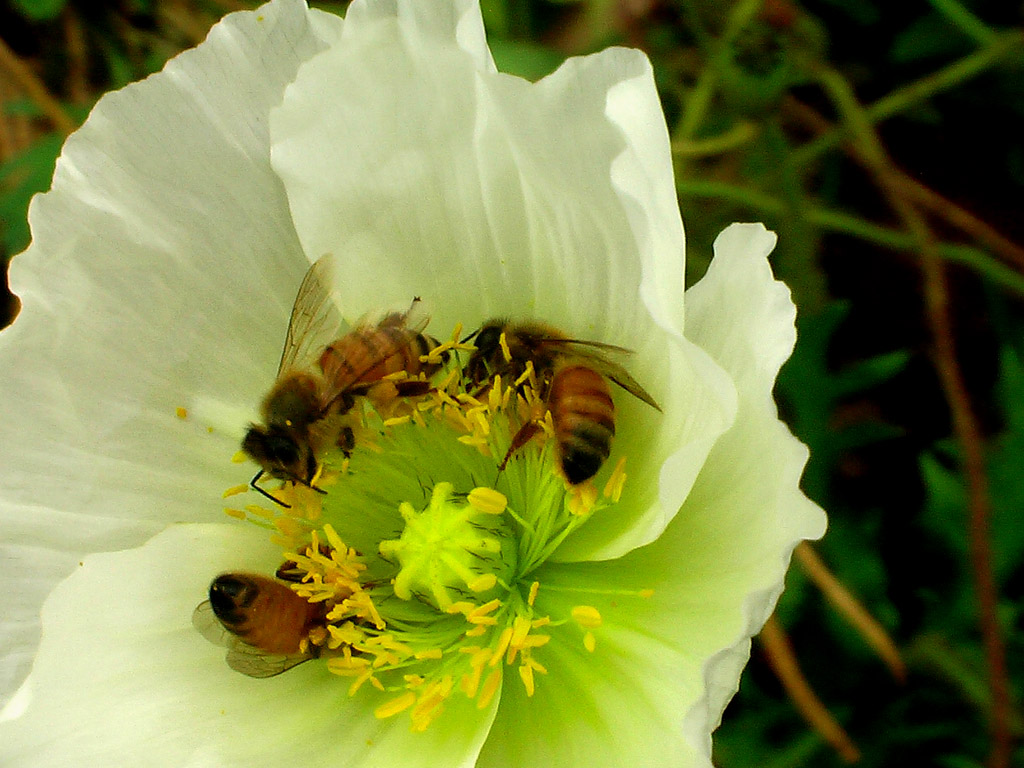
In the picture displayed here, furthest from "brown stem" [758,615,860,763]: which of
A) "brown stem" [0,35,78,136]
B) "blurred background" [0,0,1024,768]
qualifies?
"brown stem" [0,35,78,136]

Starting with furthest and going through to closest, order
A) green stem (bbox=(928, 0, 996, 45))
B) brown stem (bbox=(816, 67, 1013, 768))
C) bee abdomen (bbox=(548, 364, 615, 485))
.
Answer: green stem (bbox=(928, 0, 996, 45))
brown stem (bbox=(816, 67, 1013, 768))
bee abdomen (bbox=(548, 364, 615, 485))

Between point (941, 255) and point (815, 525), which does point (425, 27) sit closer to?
point (815, 525)

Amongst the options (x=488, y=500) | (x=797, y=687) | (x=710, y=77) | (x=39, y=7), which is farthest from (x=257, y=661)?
(x=39, y=7)

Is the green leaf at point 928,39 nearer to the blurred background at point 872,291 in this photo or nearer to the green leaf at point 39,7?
the blurred background at point 872,291

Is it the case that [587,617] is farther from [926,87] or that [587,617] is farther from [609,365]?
[926,87]

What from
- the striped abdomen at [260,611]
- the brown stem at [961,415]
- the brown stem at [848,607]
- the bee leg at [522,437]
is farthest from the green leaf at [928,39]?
the striped abdomen at [260,611]

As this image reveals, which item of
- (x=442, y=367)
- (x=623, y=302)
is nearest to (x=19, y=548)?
(x=442, y=367)

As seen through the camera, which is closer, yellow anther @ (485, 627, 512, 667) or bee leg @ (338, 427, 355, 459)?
yellow anther @ (485, 627, 512, 667)

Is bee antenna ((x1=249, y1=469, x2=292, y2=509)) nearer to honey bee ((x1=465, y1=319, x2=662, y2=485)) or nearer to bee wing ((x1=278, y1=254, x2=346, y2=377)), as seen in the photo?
bee wing ((x1=278, y1=254, x2=346, y2=377))
